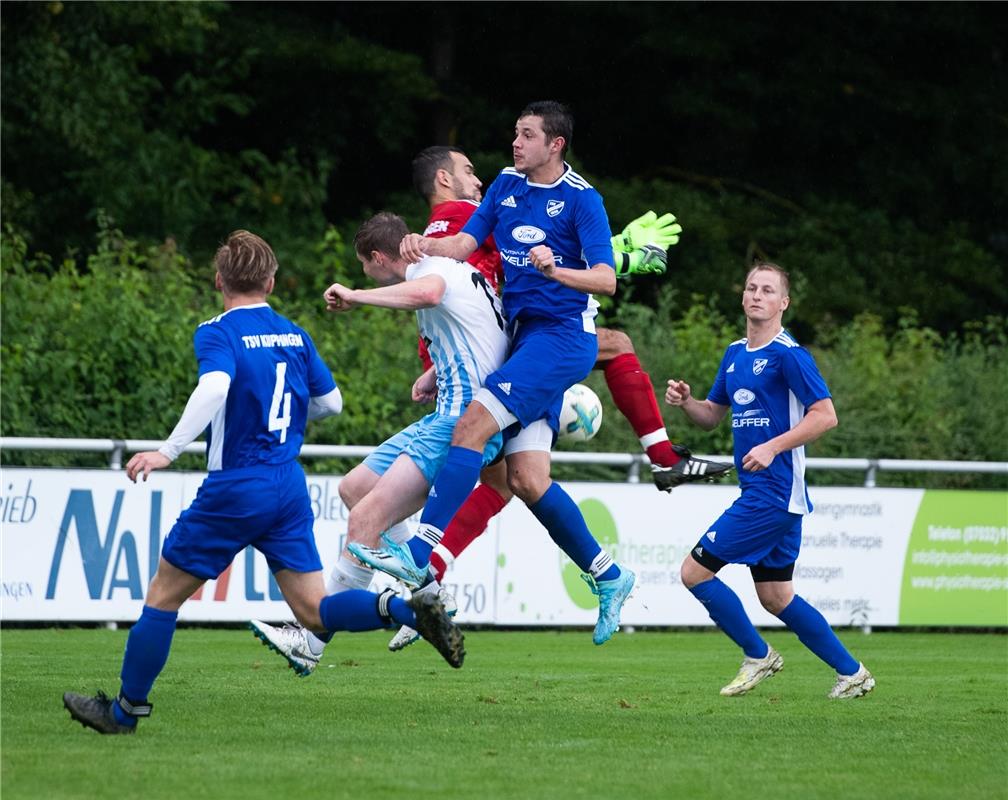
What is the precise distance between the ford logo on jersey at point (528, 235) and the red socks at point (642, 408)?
122 centimetres

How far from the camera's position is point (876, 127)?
96.8 ft

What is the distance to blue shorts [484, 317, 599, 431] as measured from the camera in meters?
8.19

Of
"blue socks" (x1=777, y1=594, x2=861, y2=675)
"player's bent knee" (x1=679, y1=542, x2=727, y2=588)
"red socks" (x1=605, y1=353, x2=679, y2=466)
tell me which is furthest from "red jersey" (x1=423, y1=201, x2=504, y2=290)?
"blue socks" (x1=777, y1=594, x2=861, y2=675)

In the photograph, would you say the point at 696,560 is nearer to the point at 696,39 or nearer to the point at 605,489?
the point at 605,489

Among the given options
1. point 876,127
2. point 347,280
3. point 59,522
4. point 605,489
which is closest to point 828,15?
point 876,127

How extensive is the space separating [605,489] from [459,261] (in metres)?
6.07

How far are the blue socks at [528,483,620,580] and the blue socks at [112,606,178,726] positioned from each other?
2.29m

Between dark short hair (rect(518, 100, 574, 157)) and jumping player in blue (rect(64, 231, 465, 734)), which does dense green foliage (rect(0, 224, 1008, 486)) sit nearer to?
dark short hair (rect(518, 100, 574, 157))

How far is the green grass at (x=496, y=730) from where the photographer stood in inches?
237

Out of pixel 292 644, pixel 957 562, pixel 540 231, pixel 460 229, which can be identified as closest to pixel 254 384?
pixel 292 644

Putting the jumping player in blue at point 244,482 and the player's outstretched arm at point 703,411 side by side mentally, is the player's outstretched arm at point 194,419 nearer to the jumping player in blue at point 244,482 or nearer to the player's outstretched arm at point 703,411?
the jumping player in blue at point 244,482

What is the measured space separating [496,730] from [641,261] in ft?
8.11

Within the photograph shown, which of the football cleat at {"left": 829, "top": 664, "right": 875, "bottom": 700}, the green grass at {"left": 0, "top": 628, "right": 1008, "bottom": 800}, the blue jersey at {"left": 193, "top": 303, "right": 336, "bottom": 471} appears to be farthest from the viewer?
the football cleat at {"left": 829, "top": 664, "right": 875, "bottom": 700}

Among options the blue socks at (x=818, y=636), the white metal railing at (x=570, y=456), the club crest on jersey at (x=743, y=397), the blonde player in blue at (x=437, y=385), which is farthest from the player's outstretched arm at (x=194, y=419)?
the white metal railing at (x=570, y=456)
